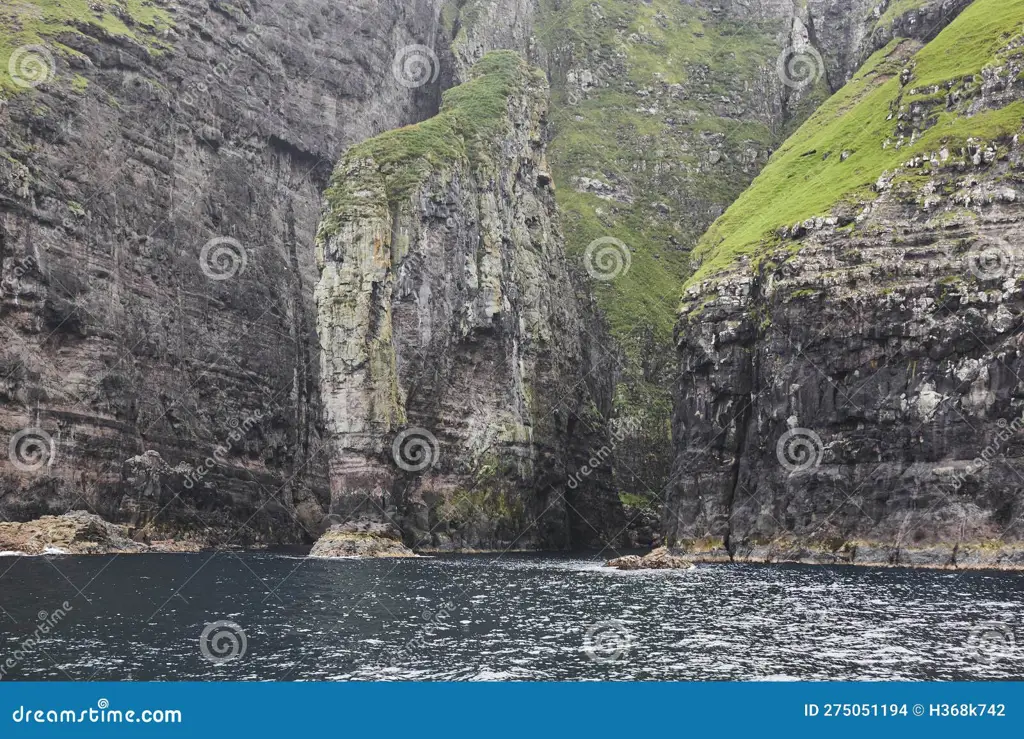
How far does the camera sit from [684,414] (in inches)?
4584

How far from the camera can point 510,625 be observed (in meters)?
52.6

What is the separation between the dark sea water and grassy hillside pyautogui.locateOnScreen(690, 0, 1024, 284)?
154 ft

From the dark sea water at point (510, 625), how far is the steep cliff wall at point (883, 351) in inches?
448

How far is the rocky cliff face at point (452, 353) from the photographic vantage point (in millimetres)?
125312

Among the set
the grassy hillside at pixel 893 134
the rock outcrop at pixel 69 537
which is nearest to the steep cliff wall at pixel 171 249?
the rock outcrop at pixel 69 537

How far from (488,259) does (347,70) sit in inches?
1957

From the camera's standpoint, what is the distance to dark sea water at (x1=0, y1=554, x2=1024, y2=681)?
3978 cm

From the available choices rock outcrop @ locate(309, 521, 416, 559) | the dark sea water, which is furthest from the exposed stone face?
rock outcrop @ locate(309, 521, 416, 559)

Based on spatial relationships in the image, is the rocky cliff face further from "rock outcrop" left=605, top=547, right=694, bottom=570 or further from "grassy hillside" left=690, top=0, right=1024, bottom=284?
"rock outcrop" left=605, top=547, right=694, bottom=570

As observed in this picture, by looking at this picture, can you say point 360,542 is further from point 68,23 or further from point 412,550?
point 68,23

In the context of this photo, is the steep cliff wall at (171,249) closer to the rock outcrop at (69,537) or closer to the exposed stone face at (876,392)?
the rock outcrop at (69,537)

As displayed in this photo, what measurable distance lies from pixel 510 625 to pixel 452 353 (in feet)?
272

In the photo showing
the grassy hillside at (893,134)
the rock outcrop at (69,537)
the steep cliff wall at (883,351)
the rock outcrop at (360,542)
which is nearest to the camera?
the steep cliff wall at (883,351)

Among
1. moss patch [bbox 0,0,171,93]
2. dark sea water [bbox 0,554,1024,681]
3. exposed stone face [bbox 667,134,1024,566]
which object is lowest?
dark sea water [bbox 0,554,1024,681]
